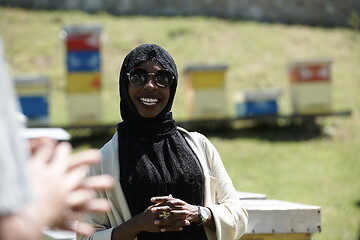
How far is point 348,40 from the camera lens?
1841 centimetres

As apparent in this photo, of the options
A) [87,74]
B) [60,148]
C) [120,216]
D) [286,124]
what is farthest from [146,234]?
[286,124]

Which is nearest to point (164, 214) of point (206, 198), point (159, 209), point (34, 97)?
point (159, 209)

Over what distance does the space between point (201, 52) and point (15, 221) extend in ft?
52.2

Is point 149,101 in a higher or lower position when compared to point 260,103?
higher

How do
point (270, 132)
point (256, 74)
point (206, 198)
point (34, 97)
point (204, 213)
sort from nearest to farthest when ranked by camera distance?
point (204, 213)
point (206, 198)
point (34, 97)
point (270, 132)
point (256, 74)

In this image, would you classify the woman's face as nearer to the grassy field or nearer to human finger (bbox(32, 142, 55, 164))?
human finger (bbox(32, 142, 55, 164))

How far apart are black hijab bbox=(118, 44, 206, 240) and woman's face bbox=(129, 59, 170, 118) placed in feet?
0.05

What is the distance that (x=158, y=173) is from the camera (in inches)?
99.9

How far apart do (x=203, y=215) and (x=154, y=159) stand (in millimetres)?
266

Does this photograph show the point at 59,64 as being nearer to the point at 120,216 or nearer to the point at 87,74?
the point at 87,74

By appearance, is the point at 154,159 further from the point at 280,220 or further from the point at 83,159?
the point at 83,159

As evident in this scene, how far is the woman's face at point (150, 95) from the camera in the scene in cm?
263

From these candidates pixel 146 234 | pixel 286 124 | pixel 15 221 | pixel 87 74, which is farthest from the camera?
pixel 286 124

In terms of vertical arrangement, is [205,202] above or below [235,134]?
above
